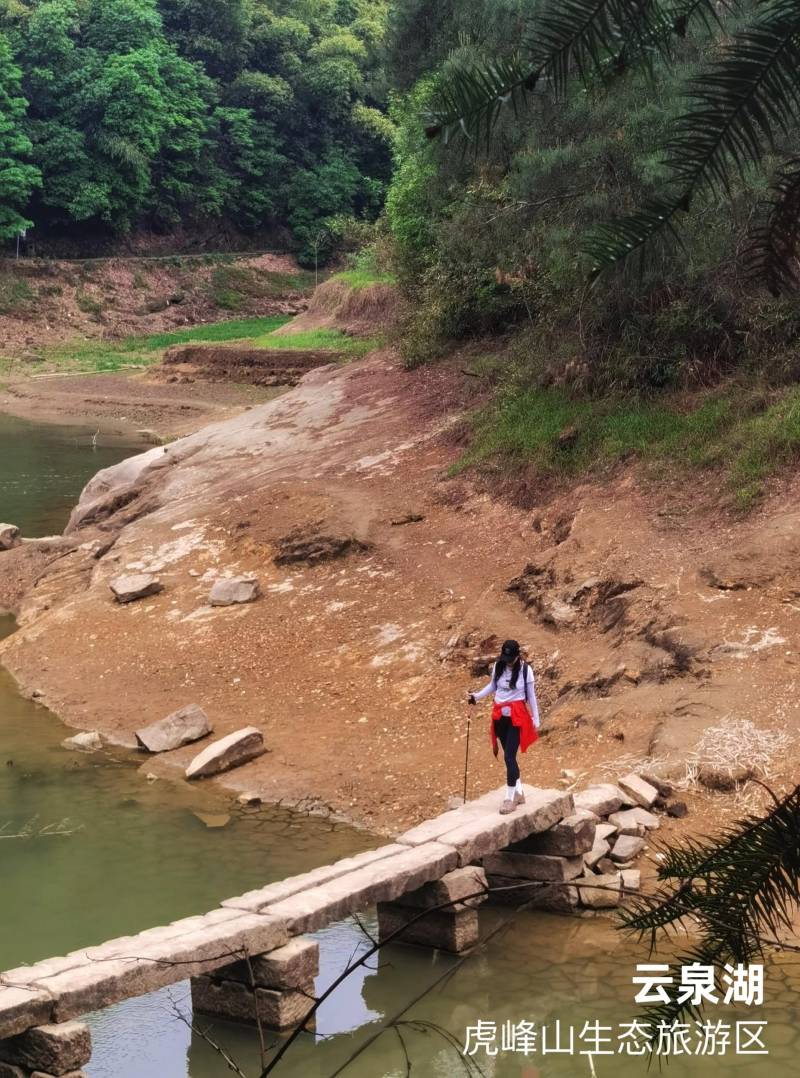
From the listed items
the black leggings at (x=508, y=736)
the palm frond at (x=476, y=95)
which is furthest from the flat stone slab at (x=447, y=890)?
the palm frond at (x=476, y=95)

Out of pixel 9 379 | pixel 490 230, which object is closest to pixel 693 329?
pixel 490 230

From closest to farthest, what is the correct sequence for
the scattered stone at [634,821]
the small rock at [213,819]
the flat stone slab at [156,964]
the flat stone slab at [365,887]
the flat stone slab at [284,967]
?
the flat stone slab at [156,964] < the flat stone slab at [284,967] < the flat stone slab at [365,887] < the scattered stone at [634,821] < the small rock at [213,819]

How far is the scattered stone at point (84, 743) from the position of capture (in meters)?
16.8

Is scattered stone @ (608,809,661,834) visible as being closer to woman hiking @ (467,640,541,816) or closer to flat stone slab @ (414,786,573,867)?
flat stone slab @ (414,786,573,867)

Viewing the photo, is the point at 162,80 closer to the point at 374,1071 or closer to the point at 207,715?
the point at 207,715

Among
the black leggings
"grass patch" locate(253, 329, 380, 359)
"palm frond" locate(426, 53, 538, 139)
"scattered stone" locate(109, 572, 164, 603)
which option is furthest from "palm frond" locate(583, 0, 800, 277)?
"grass patch" locate(253, 329, 380, 359)

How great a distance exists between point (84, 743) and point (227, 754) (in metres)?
2.34

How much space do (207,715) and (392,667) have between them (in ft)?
8.07

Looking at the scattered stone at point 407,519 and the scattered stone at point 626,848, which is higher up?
the scattered stone at point 626,848

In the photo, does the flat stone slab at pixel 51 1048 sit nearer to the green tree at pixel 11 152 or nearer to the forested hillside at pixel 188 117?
the green tree at pixel 11 152

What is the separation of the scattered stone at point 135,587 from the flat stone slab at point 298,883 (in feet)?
34.4

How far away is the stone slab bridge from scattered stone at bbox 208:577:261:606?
27.5 ft

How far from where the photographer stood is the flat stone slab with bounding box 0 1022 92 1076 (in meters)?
8.45

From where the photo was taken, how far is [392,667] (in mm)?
17203
